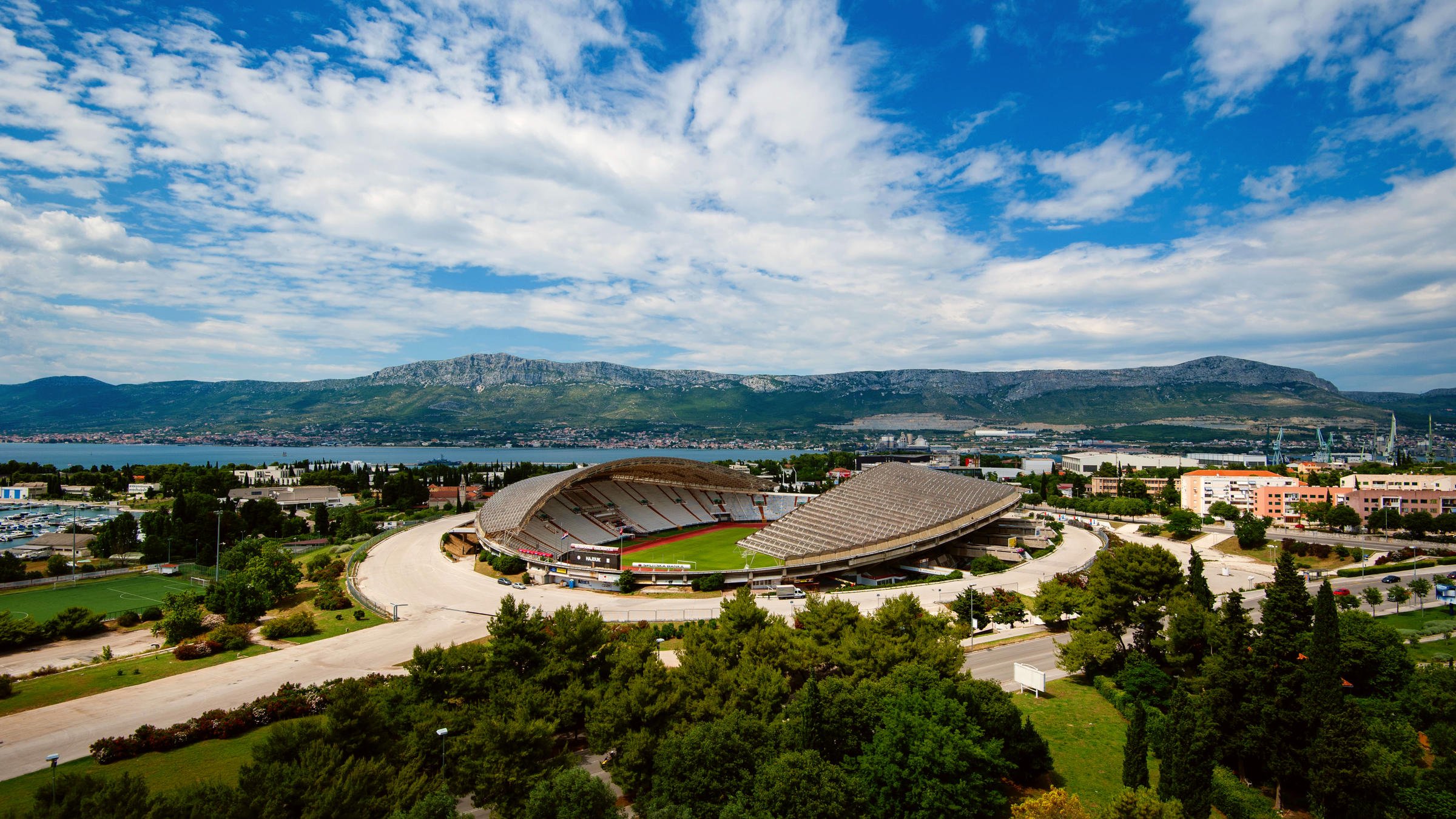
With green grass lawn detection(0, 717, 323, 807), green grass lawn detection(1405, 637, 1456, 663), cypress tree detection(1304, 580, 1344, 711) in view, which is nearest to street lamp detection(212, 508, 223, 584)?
green grass lawn detection(0, 717, 323, 807)

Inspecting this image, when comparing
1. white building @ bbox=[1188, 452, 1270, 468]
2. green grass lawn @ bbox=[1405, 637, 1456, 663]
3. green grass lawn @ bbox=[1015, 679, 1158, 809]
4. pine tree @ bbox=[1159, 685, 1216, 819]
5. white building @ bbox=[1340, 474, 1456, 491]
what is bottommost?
white building @ bbox=[1188, 452, 1270, 468]

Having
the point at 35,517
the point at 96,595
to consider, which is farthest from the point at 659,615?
the point at 35,517

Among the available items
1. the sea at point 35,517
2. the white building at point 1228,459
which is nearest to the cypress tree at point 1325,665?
the sea at point 35,517

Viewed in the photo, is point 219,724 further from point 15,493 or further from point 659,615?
point 15,493

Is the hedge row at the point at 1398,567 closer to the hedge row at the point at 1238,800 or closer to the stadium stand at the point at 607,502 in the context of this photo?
the hedge row at the point at 1238,800

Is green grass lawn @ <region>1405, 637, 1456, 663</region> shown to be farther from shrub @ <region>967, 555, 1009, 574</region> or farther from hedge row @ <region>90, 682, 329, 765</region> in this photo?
hedge row @ <region>90, 682, 329, 765</region>

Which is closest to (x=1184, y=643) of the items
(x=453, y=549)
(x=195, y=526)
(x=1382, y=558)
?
(x=1382, y=558)

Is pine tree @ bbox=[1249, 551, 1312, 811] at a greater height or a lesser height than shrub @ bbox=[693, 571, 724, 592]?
greater

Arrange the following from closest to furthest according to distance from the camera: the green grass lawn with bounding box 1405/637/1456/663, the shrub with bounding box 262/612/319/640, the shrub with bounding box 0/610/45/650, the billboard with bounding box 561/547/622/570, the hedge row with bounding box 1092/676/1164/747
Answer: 1. the hedge row with bounding box 1092/676/1164/747
2. the green grass lawn with bounding box 1405/637/1456/663
3. the shrub with bounding box 0/610/45/650
4. the shrub with bounding box 262/612/319/640
5. the billboard with bounding box 561/547/622/570
